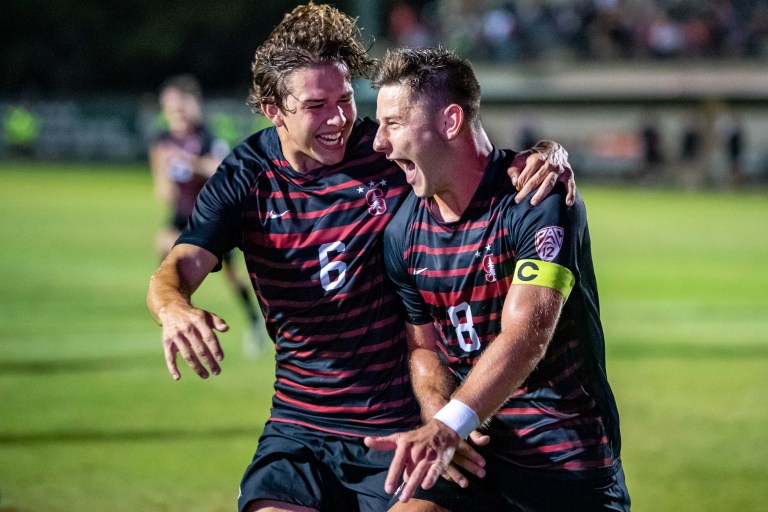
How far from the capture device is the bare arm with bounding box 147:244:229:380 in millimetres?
3934

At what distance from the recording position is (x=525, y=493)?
400 centimetres

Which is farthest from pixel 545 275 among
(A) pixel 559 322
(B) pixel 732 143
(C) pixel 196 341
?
(B) pixel 732 143

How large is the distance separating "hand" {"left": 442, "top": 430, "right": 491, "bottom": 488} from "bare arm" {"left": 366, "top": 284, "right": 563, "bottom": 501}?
0.30m

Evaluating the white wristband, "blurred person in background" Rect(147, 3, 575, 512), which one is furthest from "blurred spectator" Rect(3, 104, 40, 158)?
the white wristband

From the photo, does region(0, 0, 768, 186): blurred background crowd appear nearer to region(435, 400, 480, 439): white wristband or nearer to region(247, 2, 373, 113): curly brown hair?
region(247, 2, 373, 113): curly brown hair

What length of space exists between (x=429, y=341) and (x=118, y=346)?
24.7 ft

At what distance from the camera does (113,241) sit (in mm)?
20219

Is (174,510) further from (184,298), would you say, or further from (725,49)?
(725,49)

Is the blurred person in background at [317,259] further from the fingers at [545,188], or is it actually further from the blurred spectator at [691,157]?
the blurred spectator at [691,157]

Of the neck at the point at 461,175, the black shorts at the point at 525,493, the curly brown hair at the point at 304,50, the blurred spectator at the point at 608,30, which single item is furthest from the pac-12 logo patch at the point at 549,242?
the blurred spectator at the point at 608,30

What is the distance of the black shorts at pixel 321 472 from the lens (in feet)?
14.2

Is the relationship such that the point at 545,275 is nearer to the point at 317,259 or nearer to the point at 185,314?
the point at 317,259

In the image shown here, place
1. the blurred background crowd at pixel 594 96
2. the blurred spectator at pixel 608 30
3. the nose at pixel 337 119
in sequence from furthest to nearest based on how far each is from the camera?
the blurred spectator at pixel 608 30
the blurred background crowd at pixel 594 96
the nose at pixel 337 119

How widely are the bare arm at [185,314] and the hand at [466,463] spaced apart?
871mm
